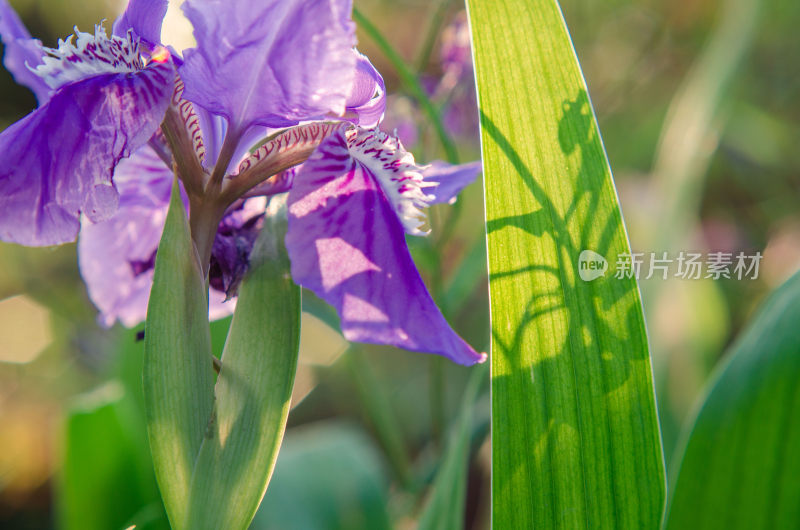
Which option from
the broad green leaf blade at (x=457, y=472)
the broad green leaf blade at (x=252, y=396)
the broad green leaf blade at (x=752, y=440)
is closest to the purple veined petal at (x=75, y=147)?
the broad green leaf blade at (x=252, y=396)

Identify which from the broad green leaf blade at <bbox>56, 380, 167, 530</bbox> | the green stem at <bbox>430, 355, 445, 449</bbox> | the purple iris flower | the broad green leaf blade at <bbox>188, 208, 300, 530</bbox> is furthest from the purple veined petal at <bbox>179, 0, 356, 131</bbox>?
the broad green leaf blade at <bbox>56, 380, 167, 530</bbox>

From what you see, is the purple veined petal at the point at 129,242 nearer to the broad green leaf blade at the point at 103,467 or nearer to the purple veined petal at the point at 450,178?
the purple veined petal at the point at 450,178

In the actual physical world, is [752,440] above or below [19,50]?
below

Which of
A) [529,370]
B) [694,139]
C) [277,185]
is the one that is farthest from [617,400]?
[694,139]

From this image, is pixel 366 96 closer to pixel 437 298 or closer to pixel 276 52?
pixel 276 52

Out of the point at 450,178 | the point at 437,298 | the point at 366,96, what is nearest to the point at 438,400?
the point at 437,298

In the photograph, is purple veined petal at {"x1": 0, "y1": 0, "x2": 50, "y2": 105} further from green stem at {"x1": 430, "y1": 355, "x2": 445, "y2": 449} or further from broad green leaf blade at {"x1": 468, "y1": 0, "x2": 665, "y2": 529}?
green stem at {"x1": 430, "y1": 355, "x2": 445, "y2": 449}
